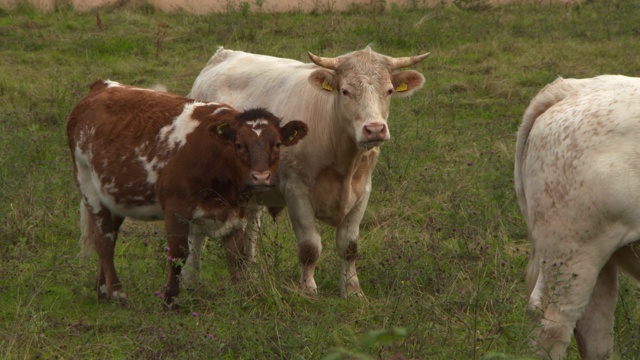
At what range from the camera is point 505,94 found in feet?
37.3

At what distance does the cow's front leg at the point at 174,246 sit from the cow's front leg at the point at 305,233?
0.81 meters

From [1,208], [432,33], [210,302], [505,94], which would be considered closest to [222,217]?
[210,302]

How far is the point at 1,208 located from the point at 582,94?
4.52m

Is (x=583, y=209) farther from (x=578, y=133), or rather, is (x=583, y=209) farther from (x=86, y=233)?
(x=86, y=233)

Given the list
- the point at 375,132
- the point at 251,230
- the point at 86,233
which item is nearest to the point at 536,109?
the point at 375,132

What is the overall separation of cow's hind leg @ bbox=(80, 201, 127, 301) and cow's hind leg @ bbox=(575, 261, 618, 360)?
304 centimetres

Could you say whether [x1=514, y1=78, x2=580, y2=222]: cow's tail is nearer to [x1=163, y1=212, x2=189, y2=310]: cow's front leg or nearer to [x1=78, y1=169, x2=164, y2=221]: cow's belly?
[x1=163, y1=212, x2=189, y2=310]: cow's front leg

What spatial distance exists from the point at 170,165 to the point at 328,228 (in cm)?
195

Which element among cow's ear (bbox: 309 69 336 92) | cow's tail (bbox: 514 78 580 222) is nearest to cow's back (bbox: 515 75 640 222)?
cow's tail (bbox: 514 78 580 222)

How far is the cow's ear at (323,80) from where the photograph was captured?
697 centimetres

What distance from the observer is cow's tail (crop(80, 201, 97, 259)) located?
725 cm

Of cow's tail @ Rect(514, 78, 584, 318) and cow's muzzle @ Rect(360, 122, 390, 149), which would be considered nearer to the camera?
cow's tail @ Rect(514, 78, 584, 318)

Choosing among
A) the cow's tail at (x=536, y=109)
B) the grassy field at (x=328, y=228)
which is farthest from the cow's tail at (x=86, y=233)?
the cow's tail at (x=536, y=109)

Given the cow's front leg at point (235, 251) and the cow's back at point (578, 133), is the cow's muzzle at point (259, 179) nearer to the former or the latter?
the cow's front leg at point (235, 251)
